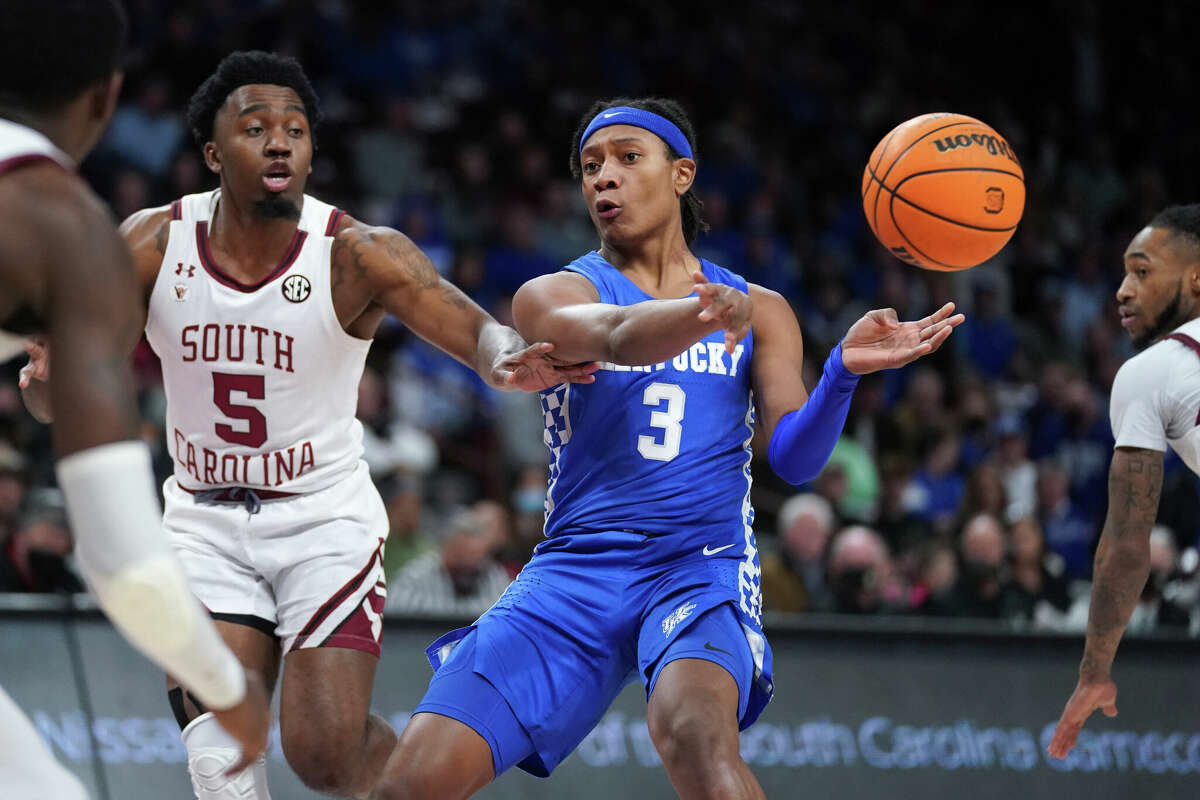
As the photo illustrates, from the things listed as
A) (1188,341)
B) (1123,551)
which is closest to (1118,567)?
(1123,551)

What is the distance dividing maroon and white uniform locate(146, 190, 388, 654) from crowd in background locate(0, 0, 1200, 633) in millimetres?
2862

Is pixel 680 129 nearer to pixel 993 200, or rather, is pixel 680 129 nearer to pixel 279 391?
pixel 993 200

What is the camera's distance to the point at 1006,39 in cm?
1587

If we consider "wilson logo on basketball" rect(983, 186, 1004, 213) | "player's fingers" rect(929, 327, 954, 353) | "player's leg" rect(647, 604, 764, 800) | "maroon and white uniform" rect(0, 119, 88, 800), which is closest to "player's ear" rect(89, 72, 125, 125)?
"maroon and white uniform" rect(0, 119, 88, 800)

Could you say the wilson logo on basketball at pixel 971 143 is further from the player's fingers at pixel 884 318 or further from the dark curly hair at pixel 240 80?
the dark curly hair at pixel 240 80

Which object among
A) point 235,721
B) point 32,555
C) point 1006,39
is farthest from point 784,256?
point 235,721

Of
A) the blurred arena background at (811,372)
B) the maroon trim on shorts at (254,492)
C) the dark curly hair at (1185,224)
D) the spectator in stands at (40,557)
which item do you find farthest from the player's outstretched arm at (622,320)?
the spectator in stands at (40,557)

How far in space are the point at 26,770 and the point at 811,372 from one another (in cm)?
874

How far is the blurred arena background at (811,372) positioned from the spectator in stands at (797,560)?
2 cm

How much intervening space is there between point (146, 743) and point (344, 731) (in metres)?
2.59

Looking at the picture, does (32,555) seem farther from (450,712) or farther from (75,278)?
(75,278)

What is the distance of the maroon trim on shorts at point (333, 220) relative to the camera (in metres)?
4.83

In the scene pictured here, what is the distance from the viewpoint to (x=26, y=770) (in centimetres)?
265

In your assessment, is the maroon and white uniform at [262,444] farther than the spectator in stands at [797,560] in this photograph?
No
